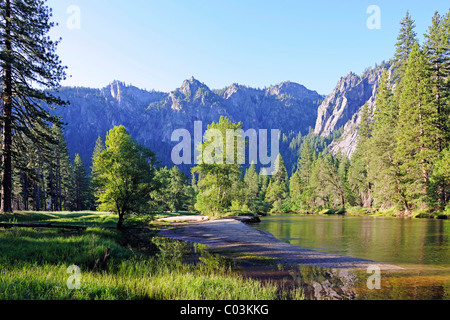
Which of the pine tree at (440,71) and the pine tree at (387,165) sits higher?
the pine tree at (440,71)

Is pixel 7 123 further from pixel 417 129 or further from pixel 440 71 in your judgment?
pixel 440 71

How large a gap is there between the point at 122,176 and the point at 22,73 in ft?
37.9

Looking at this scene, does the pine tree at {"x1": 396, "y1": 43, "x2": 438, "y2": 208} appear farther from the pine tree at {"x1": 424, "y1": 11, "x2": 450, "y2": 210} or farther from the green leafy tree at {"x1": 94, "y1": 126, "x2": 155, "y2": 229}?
the green leafy tree at {"x1": 94, "y1": 126, "x2": 155, "y2": 229}

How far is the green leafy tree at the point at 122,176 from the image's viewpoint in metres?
21.3

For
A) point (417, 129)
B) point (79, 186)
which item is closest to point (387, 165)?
point (417, 129)

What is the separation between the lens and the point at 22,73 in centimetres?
1952

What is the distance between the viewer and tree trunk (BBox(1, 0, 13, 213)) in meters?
18.7

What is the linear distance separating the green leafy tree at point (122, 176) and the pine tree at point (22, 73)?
4.87 metres

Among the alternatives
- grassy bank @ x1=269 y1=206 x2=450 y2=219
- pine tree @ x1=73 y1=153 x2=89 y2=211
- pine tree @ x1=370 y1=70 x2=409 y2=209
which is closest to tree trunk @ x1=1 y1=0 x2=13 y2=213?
grassy bank @ x1=269 y1=206 x2=450 y2=219

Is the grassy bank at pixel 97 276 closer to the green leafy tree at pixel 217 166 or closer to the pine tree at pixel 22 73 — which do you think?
the pine tree at pixel 22 73

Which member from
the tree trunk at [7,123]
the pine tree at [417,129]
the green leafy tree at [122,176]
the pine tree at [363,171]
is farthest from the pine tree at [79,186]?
the pine tree at [417,129]

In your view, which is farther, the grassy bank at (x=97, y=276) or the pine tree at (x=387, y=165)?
the pine tree at (x=387, y=165)
